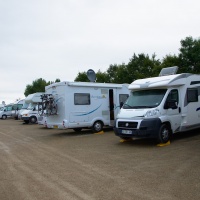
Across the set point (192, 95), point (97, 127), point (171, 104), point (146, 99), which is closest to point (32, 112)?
point (97, 127)

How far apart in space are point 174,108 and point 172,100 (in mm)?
311

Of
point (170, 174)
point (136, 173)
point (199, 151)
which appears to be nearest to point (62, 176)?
A: point (136, 173)

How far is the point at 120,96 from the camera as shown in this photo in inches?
634

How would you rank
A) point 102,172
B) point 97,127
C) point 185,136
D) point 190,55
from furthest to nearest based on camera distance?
point 190,55 < point 97,127 < point 185,136 < point 102,172

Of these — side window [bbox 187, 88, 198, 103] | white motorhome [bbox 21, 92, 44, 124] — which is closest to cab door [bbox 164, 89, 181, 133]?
side window [bbox 187, 88, 198, 103]

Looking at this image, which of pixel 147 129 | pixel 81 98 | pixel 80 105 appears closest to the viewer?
pixel 147 129

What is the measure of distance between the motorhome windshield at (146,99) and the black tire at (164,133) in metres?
0.87

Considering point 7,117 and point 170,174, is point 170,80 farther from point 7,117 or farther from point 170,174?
point 7,117

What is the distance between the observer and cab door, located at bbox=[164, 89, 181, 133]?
34.4 ft

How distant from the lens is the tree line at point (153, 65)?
26.0 m

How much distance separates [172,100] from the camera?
10.7 metres

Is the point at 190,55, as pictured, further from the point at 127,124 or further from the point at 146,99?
the point at 127,124

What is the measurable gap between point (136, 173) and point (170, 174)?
2.43 ft

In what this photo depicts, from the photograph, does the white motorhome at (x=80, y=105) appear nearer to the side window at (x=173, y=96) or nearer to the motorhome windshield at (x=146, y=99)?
the motorhome windshield at (x=146, y=99)
